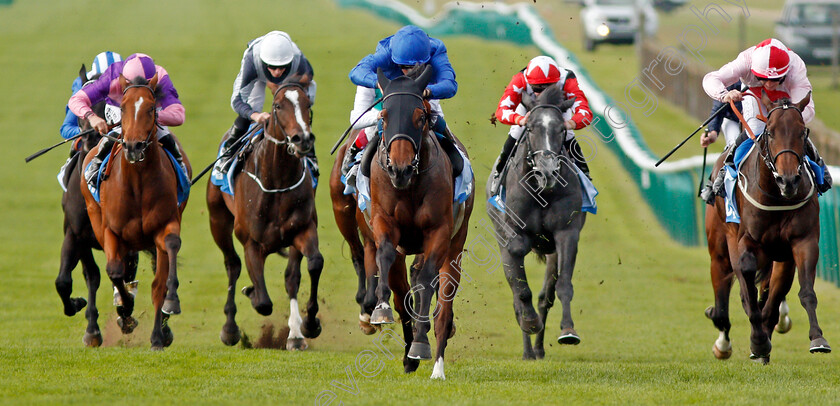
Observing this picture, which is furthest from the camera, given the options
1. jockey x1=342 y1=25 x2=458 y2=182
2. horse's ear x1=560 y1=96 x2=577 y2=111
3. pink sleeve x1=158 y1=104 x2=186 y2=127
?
pink sleeve x1=158 y1=104 x2=186 y2=127

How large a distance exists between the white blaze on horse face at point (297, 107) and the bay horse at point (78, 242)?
2.56m

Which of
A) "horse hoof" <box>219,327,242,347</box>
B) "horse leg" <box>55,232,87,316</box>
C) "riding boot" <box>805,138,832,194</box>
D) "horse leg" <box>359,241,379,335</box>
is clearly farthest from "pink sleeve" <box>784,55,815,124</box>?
"horse leg" <box>55,232,87,316</box>

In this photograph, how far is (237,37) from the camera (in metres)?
35.5

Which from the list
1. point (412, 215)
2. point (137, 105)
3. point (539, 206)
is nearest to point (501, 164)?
point (539, 206)

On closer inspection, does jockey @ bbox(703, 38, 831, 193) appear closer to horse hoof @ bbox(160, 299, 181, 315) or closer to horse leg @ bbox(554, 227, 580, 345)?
horse leg @ bbox(554, 227, 580, 345)

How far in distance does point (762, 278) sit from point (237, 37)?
2797 cm

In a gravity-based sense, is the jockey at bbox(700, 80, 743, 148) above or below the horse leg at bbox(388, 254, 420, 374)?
above

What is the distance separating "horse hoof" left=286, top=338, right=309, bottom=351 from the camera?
9.73 meters

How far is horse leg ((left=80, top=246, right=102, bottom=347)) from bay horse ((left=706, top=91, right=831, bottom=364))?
205 inches

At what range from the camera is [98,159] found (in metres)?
9.42

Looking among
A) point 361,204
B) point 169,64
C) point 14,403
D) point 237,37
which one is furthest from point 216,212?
point 237,37

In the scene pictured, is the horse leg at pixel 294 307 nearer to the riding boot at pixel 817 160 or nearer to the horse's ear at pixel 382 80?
the horse's ear at pixel 382 80

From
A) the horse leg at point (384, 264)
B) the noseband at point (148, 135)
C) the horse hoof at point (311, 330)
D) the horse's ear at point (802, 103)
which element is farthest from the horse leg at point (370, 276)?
the horse's ear at point (802, 103)

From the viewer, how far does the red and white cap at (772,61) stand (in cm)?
817
